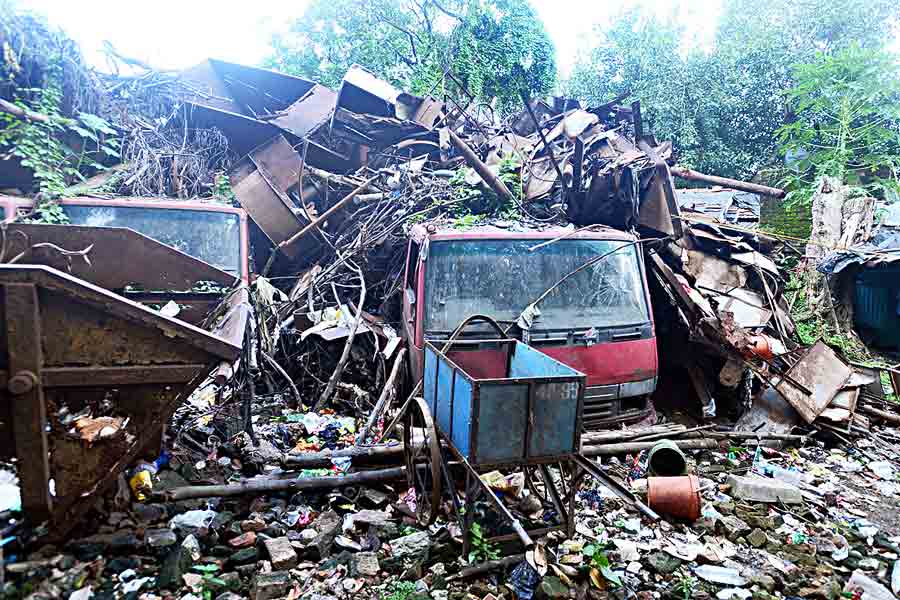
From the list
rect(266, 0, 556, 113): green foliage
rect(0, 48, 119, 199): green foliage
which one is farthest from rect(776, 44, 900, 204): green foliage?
rect(0, 48, 119, 199): green foliage

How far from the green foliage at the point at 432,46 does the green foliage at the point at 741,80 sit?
4.68 meters

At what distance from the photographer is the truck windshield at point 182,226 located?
4676mm

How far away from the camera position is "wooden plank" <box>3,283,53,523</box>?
2.14m

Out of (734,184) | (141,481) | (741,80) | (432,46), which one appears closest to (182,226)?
(141,481)

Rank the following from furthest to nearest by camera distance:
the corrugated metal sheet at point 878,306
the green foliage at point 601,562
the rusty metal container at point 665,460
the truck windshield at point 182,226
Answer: the corrugated metal sheet at point 878,306 → the truck windshield at point 182,226 → the rusty metal container at point 665,460 → the green foliage at point 601,562

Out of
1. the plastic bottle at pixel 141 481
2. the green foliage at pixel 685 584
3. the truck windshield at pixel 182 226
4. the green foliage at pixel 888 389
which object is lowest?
the green foliage at pixel 888 389

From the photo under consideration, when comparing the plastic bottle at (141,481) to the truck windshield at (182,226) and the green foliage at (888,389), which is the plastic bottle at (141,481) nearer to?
the truck windshield at (182,226)

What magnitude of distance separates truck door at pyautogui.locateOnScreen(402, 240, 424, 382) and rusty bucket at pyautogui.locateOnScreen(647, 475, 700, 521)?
188cm

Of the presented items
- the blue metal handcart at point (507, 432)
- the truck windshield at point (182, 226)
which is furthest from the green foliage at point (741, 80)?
the blue metal handcart at point (507, 432)

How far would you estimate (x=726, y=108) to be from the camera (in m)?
17.5

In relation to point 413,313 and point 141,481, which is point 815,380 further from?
point 141,481

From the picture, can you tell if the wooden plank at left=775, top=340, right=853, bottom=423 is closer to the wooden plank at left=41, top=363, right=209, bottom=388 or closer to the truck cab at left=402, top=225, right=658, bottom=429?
the truck cab at left=402, top=225, right=658, bottom=429

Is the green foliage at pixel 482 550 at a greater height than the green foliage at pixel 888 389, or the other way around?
the green foliage at pixel 482 550

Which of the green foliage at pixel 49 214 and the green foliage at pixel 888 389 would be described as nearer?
the green foliage at pixel 49 214
